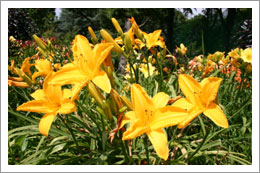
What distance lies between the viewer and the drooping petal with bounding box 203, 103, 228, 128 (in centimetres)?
69

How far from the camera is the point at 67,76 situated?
2.55 feet

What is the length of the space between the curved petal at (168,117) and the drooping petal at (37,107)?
20.3 inches

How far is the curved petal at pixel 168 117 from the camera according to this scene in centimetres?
64

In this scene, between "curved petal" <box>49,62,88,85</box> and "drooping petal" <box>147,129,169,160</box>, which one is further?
"curved petal" <box>49,62,88,85</box>

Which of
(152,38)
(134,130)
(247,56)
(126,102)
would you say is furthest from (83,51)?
(247,56)

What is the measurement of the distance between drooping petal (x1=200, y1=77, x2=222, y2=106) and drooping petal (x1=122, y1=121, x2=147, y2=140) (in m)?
0.30

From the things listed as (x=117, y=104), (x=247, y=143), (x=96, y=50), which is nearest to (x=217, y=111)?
(x=117, y=104)

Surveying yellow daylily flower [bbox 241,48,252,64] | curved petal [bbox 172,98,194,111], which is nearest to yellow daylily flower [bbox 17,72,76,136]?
curved petal [bbox 172,98,194,111]

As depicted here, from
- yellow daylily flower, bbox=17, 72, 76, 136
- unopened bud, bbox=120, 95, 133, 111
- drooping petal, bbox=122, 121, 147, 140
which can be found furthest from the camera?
yellow daylily flower, bbox=17, 72, 76, 136

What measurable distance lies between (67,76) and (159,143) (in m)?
0.47

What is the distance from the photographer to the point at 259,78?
4.09 feet

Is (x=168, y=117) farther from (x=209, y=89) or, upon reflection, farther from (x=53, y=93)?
(x=53, y=93)

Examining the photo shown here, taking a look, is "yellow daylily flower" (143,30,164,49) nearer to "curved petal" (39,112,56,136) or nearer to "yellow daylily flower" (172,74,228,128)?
"yellow daylily flower" (172,74,228,128)
